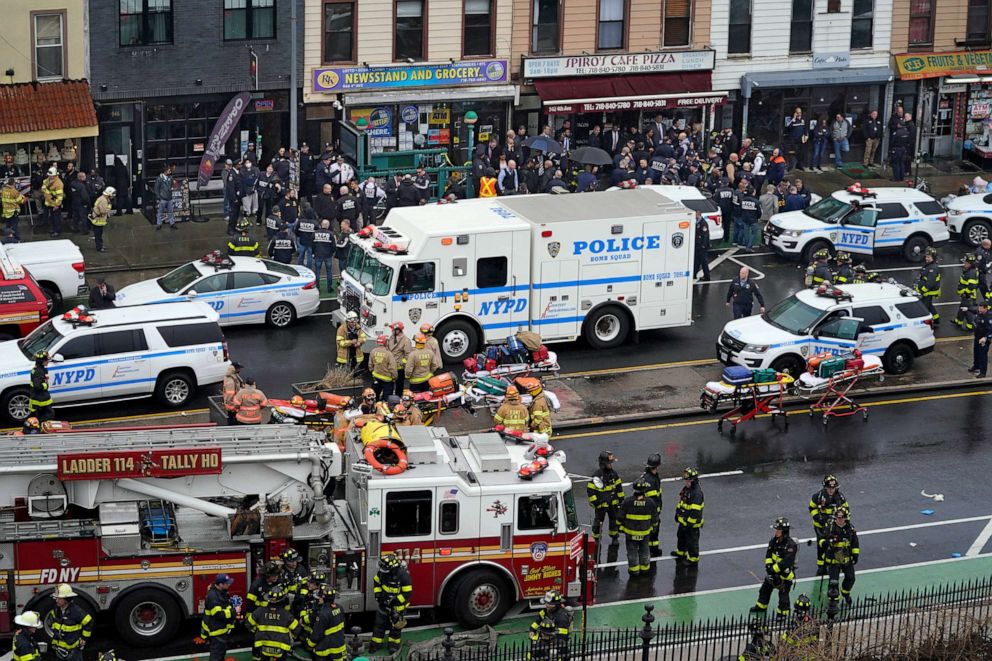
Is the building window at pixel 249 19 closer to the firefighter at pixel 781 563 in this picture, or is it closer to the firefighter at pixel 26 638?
the firefighter at pixel 781 563

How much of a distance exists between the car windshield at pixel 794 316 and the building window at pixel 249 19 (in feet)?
53.1

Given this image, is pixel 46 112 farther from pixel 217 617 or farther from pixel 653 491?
pixel 217 617

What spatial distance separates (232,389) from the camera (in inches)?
1112

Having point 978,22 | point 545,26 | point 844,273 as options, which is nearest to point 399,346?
point 844,273

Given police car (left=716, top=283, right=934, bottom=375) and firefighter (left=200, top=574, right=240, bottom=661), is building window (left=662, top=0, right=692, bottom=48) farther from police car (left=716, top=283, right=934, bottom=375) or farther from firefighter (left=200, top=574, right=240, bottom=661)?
firefighter (left=200, top=574, right=240, bottom=661)

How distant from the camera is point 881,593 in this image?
24.4 metres

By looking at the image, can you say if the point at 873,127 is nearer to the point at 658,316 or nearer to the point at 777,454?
the point at 658,316

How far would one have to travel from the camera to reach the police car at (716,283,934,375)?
32.4m

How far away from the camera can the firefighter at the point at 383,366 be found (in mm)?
30453

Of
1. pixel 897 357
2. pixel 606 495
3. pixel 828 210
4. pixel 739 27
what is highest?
pixel 739 27

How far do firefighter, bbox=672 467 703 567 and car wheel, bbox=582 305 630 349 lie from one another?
968 centimetres

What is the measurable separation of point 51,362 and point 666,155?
19.9 metres

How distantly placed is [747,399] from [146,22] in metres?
19.2

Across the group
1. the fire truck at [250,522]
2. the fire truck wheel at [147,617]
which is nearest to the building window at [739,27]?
the fire truck at [250,522]
